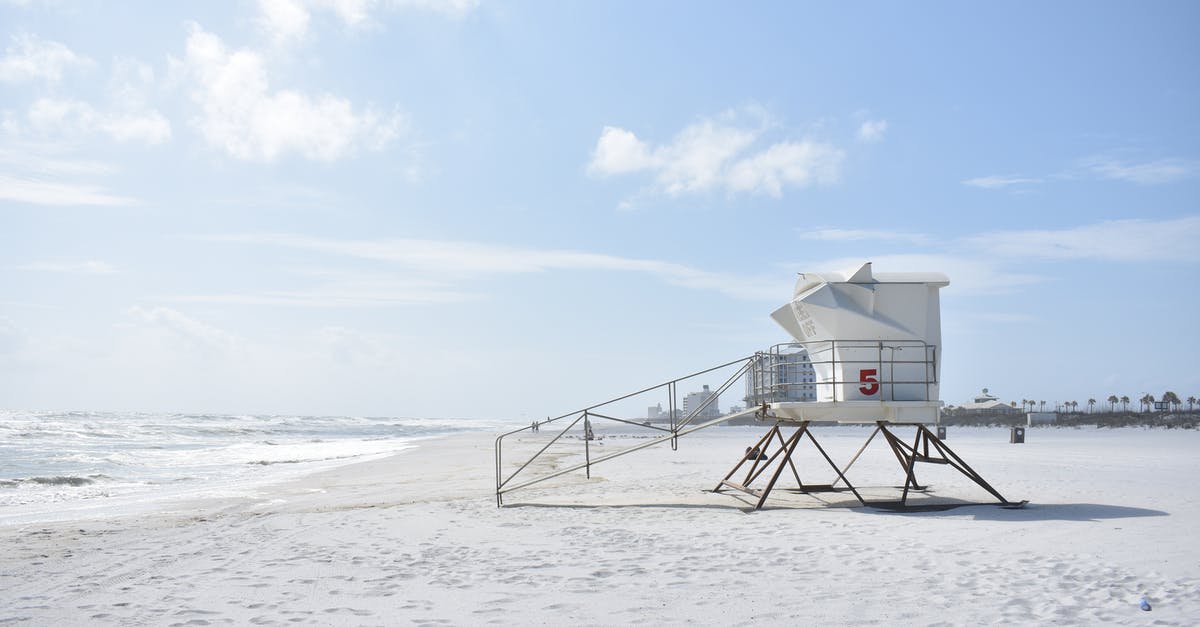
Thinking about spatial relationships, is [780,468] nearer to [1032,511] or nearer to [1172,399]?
[1032,511]

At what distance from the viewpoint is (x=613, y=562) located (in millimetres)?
10039

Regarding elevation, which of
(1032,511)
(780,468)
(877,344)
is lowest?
(1032,511)

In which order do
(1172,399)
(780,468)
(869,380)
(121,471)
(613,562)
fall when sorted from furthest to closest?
1. (1172,399)
2. (121,471)
3. (780,468)
4. (869,380)
5. (613,562)

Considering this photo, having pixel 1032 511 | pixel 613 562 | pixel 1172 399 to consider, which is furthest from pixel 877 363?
pixel 1172 399

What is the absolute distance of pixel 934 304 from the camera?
595 inches

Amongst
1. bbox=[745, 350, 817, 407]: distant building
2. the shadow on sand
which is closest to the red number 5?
bbox=[745, 350, 817, 407]: distant building

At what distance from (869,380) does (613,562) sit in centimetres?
687

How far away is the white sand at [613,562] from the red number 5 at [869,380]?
2.14 meters

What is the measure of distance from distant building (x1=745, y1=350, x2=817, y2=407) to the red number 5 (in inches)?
43.3

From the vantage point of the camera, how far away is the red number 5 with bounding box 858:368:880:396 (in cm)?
1465

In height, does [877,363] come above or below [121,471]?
above

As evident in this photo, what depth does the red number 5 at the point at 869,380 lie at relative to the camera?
1465 centimetres

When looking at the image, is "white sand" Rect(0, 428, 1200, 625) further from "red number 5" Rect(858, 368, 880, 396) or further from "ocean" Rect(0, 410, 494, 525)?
"ocean" Rect(0, 410, 494, 525)

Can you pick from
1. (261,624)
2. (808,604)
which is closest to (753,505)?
(808,604)
